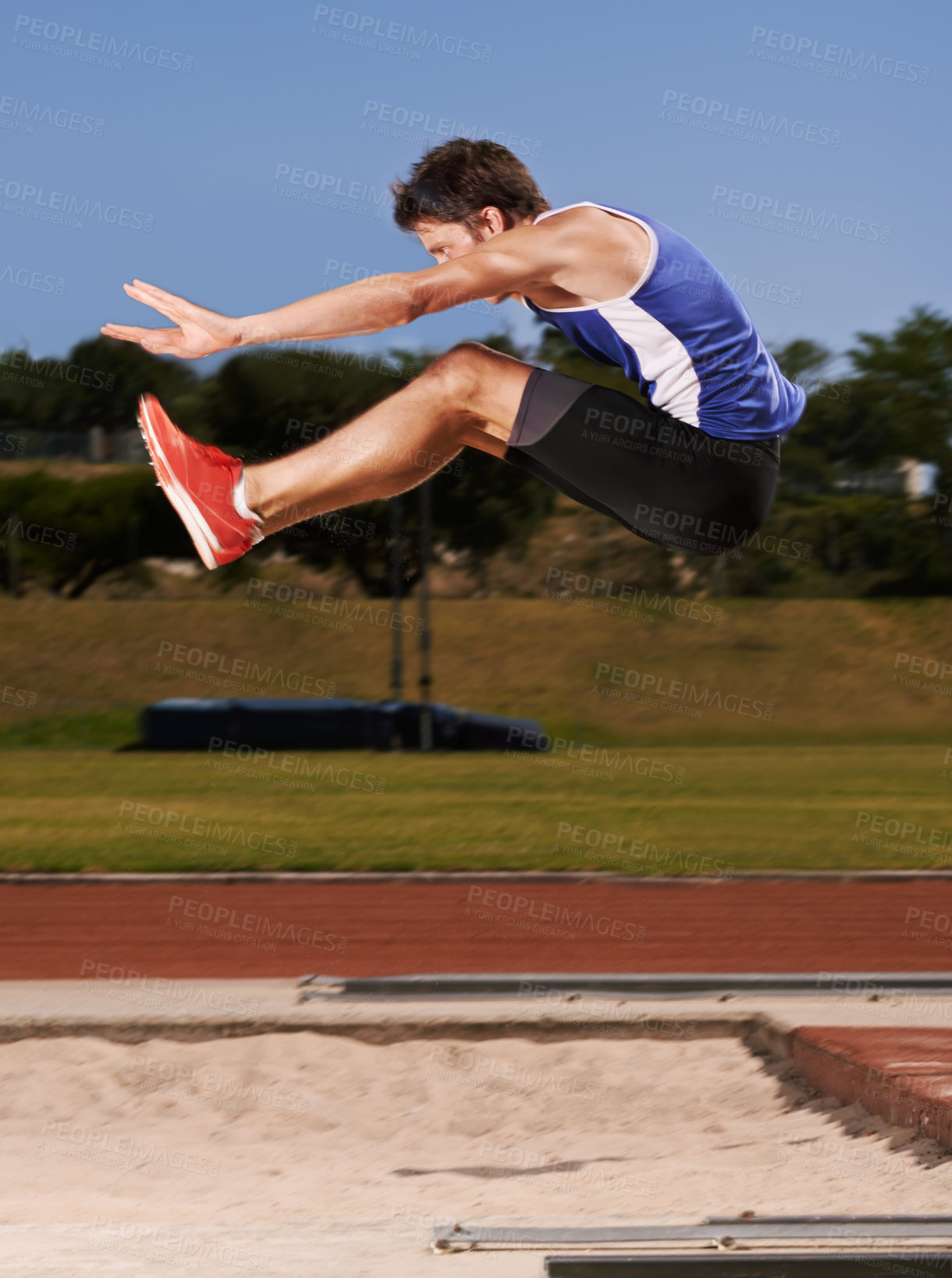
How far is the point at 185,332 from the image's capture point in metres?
2.33

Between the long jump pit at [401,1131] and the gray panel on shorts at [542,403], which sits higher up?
the gray panel on shorts at [542,403]

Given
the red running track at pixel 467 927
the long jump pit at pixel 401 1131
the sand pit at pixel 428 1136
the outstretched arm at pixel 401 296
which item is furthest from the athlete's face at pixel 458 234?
the red running track at pixel 467 927

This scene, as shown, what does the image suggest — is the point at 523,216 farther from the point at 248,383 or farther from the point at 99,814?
the point at 99,814

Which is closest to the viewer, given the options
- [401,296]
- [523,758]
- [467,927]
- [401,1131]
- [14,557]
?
[401,296]

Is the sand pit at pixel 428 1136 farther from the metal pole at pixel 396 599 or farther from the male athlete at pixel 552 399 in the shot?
the metal pole at pixel 396 599

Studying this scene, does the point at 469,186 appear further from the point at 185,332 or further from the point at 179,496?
the point at 179,496

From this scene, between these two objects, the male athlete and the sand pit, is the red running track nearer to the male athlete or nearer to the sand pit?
the sand pit

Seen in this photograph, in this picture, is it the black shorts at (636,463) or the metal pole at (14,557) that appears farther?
the metal pole at (14,557)

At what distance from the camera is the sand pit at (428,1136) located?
160 inches

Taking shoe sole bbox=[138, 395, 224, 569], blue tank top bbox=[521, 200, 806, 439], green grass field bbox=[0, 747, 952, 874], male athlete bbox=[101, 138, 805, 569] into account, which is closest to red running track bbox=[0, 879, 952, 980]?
green grass field bbox=[0, 747, 952, 874]

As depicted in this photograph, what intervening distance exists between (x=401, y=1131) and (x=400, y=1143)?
0.46 ft

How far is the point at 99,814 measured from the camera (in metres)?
17.8

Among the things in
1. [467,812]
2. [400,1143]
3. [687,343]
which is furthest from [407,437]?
[467,812]

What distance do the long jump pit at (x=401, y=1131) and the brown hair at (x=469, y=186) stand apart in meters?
2.31
